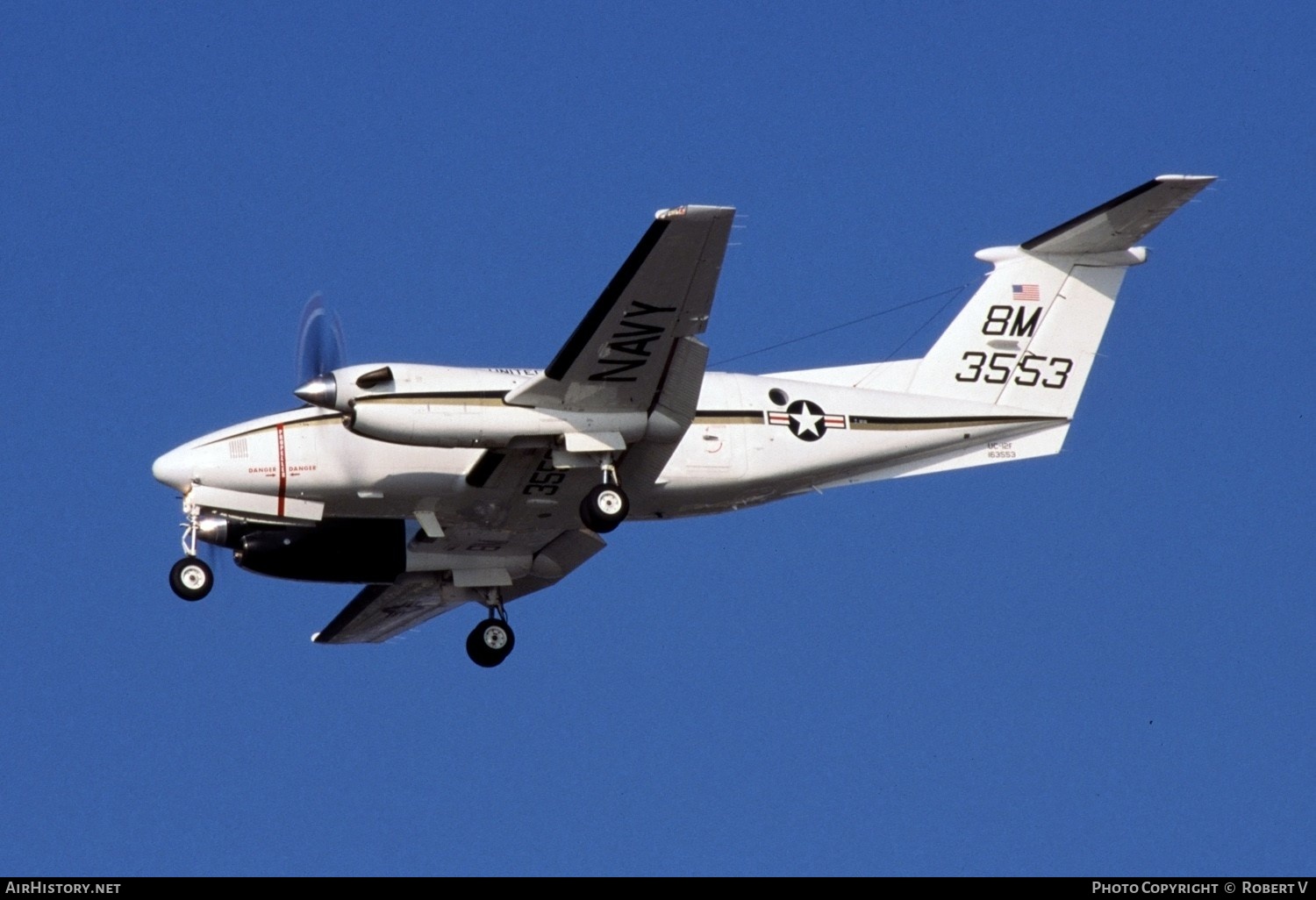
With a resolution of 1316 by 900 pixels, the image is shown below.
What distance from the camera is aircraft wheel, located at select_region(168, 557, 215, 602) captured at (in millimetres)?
24453

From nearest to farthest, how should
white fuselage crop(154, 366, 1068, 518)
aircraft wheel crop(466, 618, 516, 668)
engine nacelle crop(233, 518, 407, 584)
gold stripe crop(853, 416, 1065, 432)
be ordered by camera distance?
white fuselage crop(154, 366, 1068, 518) → engine nacelle crop(233, 518, 407, 584) → gold stripe crop(853, 416, 1065, 432) → aircraft wheel crop(466, 618, 516, 668)

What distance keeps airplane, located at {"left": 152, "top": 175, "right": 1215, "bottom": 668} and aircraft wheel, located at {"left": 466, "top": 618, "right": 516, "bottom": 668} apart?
0.03 metres

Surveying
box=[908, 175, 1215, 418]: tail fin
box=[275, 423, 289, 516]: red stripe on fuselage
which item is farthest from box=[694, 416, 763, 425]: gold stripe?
box=[275, 423, 289, 516]: red stripe on fuselage

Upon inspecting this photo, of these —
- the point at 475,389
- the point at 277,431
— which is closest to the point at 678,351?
the point at 475,389

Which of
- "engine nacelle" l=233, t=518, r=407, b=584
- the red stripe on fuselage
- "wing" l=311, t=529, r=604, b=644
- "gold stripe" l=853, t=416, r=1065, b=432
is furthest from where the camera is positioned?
"wing" l=311, t=529, r=604, b=644

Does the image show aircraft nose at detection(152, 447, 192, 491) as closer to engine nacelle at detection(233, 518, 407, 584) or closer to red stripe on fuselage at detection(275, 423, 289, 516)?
red stripe on fuselage at detection(275, 423, 289, 516)

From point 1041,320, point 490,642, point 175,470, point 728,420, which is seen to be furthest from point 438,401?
point 1041,320

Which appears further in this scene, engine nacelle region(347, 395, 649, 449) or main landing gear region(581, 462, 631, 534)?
main landing gear region(581, 462, 631, 534)

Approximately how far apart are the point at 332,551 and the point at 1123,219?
1187 centimetres

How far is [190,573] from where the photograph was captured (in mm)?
24531

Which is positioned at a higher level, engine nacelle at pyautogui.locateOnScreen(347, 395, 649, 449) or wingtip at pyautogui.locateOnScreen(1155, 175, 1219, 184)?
wingtip at pyautogui.locateOnScreen(1155, 175, 1219, 184)

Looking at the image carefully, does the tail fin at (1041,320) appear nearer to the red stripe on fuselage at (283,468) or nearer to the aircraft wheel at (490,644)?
the aircraft wheel at (490,644)

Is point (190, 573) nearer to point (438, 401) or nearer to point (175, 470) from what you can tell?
point (175, 470)
